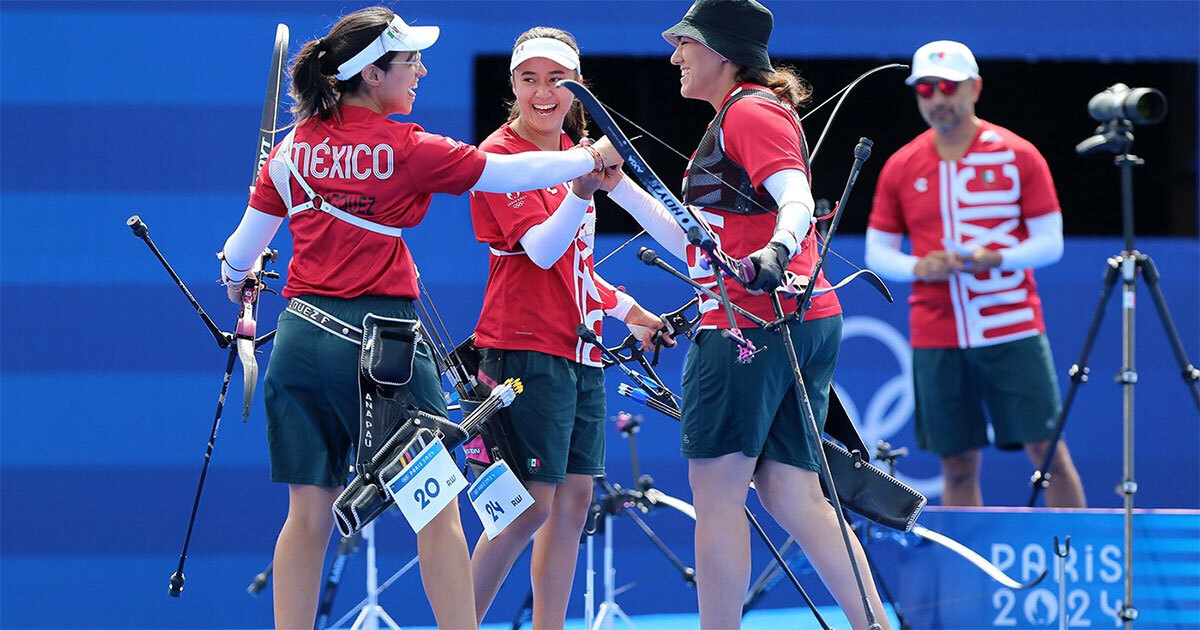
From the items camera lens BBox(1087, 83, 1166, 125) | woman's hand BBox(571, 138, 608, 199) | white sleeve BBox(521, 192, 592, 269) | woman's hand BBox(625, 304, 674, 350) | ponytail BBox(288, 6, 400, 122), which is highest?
camera lens BBox(1087, 83, 1166, 125)

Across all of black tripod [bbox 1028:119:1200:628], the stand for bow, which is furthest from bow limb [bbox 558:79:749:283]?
black tripod [bbox 1028:119:1200:628]

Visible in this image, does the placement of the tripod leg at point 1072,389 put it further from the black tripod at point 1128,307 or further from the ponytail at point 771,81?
the ponytail at point 771,81

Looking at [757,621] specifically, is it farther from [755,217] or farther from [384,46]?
[384,46]

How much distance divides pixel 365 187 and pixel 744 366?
3.08ft

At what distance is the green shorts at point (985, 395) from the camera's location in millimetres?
4902

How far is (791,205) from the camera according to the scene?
283 cm

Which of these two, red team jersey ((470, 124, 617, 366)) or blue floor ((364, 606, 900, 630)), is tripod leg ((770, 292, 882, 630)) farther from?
blue floor ((364, 606, 900, 630))

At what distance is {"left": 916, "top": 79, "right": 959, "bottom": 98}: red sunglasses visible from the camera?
497 cm

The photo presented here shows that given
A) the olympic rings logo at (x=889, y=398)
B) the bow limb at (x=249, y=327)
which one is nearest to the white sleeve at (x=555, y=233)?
the bow limb at (x=249, y=327)

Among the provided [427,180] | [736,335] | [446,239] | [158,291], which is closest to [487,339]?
[427,180]

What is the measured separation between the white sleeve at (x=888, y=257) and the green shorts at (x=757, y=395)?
1831 mm

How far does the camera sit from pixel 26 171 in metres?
5.20

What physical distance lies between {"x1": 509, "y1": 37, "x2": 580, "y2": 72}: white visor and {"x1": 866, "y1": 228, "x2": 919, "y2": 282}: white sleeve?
5.98ft

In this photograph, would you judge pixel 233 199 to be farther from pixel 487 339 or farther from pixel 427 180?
pixel 427 180
